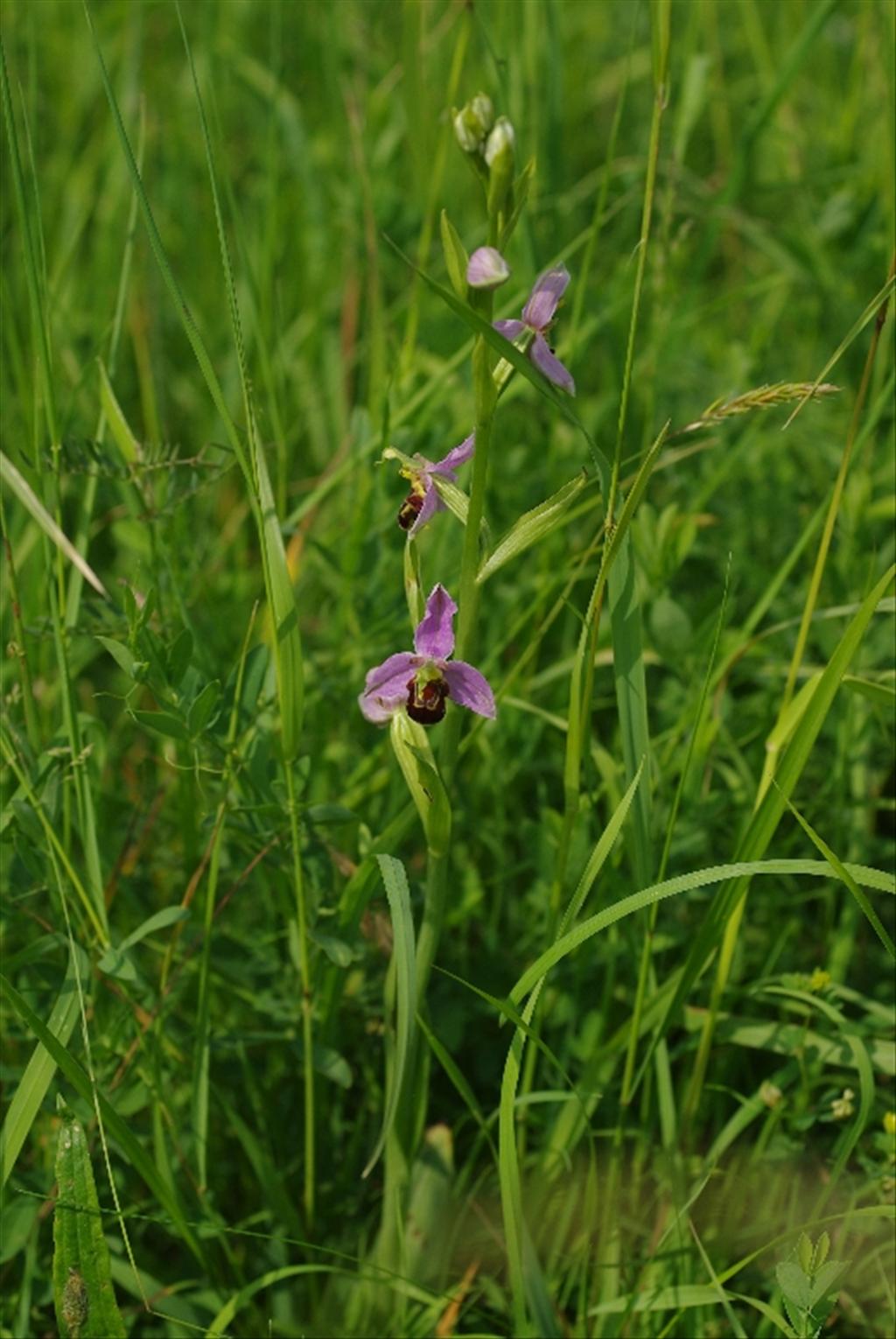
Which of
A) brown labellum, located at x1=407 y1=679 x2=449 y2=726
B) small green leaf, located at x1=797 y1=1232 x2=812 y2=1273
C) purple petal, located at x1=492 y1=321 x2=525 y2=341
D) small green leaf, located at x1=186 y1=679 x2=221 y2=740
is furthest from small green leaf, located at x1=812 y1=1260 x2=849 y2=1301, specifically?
purple petal, located at x1=492 y1=321 x2=525 y2=341

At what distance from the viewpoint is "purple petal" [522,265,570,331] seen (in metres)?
1.70

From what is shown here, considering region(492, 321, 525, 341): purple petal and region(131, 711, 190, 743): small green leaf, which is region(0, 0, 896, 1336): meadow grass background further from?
region(492, 321, 525, 341): purple petal

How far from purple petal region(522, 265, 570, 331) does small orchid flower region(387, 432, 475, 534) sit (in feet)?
0.59

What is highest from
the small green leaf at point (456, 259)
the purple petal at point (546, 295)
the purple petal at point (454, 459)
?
the small green leaf at point (456, 259)

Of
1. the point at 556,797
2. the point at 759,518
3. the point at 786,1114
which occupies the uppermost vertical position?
the point at 759,518

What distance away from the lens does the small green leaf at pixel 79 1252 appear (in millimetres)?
1827

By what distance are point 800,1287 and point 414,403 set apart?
1.48 m

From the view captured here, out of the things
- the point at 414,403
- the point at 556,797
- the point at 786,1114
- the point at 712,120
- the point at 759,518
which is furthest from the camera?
the point at 712,120

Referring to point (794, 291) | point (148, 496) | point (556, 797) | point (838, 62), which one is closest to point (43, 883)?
point (148, 496)

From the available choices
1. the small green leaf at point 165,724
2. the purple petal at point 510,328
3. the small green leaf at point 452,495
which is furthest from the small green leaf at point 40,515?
the purple petal at point 510,328

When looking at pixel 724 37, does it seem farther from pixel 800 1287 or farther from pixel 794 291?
pixel 800 1287

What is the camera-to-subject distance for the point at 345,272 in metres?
3.66

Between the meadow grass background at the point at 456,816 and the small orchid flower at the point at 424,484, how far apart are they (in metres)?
0.20

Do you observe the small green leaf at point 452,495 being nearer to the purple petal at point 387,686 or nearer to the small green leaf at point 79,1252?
the purple petal at point 387,686
